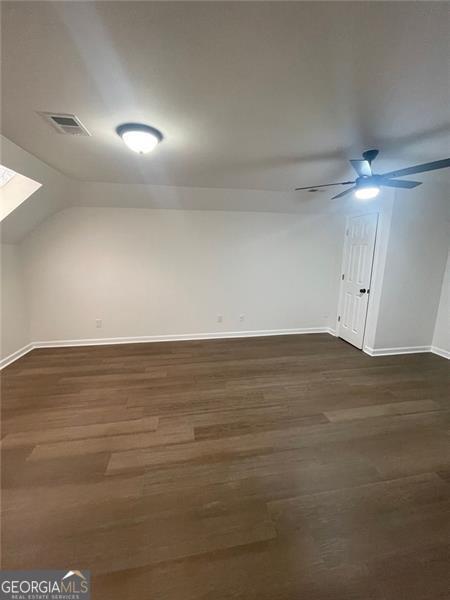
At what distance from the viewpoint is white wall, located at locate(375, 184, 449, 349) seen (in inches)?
140

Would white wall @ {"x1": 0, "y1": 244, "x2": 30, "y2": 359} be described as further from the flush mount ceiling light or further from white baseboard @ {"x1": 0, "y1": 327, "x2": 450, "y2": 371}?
the flush mount ceiling light

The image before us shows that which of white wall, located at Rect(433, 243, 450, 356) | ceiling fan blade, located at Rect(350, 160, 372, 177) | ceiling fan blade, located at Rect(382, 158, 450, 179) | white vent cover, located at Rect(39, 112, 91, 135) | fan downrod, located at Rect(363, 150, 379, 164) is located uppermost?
white vent cover, located at Rect(39, 112, 91, 135)

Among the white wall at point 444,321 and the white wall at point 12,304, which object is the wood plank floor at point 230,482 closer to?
the white wall at point 12,304

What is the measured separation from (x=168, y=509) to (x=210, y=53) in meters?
2.47

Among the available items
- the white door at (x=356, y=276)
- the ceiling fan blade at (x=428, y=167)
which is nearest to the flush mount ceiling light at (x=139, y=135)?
the ceiling fan blade at (x=428, y=167)

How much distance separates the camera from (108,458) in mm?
1965

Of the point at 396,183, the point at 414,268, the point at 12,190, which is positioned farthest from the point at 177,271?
the point at 414,268

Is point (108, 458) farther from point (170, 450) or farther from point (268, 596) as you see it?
point (268, 596)

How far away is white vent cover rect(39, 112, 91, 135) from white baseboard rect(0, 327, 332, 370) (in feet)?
9.79

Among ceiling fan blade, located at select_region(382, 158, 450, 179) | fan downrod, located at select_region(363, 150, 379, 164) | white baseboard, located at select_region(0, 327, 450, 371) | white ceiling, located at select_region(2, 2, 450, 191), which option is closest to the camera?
white ceiling, located at select_region(2, 2, 450, 191)

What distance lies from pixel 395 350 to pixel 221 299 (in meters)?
2.88

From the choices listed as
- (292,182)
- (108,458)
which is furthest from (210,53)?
(108,458)

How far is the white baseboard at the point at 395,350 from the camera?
3934mm
